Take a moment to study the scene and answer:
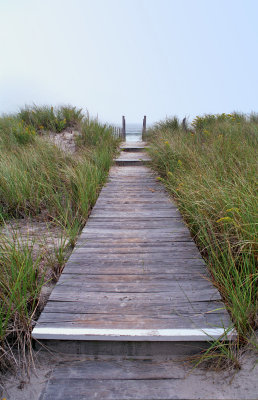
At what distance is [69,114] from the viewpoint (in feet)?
29.8

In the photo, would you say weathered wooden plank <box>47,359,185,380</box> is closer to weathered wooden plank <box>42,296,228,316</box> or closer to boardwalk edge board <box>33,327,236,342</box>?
boardwalk edge board <box>33,327,236,342</box>

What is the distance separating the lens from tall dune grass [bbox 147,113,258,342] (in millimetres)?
1888

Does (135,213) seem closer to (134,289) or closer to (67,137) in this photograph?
(134,289)

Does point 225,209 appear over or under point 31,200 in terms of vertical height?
over

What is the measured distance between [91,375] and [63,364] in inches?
7.9

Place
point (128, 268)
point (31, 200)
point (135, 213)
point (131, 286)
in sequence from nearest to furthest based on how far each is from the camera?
point (131, 286)
point (128, 268)
point (135, 213)
point (31, 200)

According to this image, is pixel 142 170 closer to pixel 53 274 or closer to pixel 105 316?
pixel 53 274

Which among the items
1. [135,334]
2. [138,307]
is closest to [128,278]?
[138,307]

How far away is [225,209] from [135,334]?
146cm

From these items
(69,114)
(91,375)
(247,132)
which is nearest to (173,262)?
(91,375)

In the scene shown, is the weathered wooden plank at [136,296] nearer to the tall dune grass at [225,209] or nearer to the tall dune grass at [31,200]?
the tall dune grass at [225,209]

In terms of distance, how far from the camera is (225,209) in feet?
8.65

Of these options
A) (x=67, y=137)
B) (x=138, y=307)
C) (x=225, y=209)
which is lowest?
(x=138, y=307)

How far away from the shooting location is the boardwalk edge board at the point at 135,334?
67.0 inches
